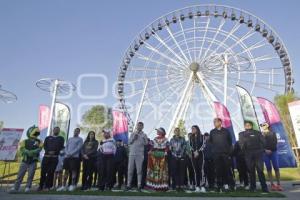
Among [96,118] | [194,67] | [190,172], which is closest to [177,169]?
[190,172]

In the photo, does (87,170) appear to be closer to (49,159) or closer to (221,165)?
(49,159)

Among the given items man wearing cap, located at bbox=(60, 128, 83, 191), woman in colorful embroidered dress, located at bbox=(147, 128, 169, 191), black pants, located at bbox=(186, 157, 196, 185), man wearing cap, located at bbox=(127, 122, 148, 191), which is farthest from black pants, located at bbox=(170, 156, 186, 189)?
man wearing cap, located at bbox=(60, 128, 83, 191)

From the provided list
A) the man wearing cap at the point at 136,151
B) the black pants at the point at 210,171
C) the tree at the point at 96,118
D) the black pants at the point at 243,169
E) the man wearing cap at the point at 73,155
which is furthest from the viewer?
the tree at the point at 96,118

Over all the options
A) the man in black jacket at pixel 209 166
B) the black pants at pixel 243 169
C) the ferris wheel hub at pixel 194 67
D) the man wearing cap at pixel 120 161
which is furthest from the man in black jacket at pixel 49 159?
the ferris wheel hub at pixel 194 67

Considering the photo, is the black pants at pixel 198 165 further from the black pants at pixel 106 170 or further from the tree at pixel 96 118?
the tree at pixel 96 118

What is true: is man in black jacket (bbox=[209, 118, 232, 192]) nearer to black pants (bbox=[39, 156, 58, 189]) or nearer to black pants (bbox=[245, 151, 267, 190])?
black pants (bbox=[245, 151, 267, 190])

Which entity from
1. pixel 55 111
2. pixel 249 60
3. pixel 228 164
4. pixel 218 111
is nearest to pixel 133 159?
pixel 228 164

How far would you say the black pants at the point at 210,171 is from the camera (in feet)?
29.0

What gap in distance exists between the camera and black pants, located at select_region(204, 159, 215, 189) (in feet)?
29.0

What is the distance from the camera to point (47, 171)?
8.87 m

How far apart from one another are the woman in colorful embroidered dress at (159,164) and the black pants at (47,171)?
8.42 ft

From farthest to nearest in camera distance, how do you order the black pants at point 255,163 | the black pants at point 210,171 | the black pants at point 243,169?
the black pants at point 243,169
the black pants at point 210,171
the black pants at point 255,163

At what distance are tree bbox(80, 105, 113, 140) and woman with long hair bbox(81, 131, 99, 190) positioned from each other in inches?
1591

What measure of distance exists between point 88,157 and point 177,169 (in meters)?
2.36
